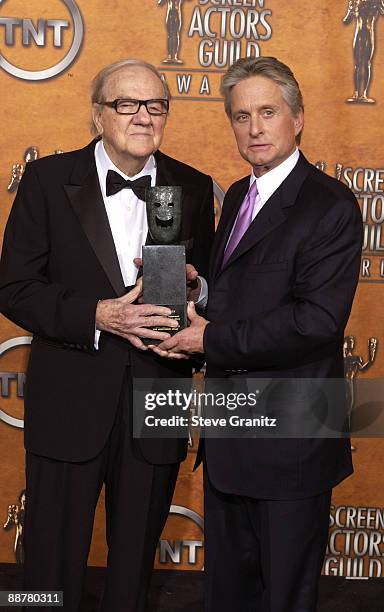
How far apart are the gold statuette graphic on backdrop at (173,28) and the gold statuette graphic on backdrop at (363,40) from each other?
23.8 inches

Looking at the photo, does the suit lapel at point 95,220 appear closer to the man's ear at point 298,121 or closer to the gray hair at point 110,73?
the gray hair at point 110,73

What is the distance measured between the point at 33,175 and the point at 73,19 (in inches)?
42.1

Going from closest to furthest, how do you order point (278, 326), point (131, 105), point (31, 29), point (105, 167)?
point (278, 326), point (131, 105), point (105, 167), point (31, 29)

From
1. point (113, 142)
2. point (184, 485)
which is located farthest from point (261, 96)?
point (184, 485)

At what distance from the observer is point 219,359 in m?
2.30

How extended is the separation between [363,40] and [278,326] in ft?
5.11

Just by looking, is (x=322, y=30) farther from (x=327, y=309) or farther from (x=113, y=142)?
(x=327, y=309)

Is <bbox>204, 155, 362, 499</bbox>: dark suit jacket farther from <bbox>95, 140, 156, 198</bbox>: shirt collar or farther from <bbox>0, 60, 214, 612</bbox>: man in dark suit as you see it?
<bbox>95, 140, 156, 198</bbox>: shirt collar

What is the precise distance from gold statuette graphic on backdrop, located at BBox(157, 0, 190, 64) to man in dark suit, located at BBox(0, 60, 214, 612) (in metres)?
0.90

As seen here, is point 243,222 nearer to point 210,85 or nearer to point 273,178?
point 273,178

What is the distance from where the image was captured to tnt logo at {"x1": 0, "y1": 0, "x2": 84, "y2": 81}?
10.8ft

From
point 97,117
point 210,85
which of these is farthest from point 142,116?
point 210,85

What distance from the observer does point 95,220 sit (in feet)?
8.04

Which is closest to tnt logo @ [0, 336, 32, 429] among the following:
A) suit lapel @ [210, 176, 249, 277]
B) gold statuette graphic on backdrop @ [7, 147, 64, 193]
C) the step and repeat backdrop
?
the step and repeat backdrop
